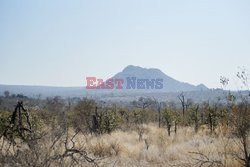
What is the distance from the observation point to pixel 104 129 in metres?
17.9

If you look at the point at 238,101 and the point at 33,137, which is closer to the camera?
the point at 33,137

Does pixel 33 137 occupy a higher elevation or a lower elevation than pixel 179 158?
higher

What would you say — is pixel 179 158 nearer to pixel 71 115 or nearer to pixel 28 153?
pixel 28 153

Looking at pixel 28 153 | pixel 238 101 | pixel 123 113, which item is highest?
pixel 238 101

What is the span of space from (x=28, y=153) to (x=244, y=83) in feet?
14.3

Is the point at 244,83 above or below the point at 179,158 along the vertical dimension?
above

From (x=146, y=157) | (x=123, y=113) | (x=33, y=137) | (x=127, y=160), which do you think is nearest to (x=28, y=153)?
(x=33, y=137)

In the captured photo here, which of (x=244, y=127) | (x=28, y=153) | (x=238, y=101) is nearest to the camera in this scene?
(x=28, y=153)

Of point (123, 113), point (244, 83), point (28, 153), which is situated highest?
point (244, 83)

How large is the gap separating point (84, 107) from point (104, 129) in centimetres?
492

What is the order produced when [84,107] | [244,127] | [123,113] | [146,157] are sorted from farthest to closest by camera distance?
[123,113] < [84,107] < [146,157] < [244,127]

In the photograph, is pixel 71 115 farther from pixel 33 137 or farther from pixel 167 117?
pixel 33 137

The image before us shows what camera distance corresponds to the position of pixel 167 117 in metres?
17.4

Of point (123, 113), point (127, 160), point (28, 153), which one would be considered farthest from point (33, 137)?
point (123, 113)
